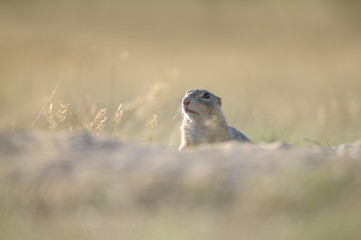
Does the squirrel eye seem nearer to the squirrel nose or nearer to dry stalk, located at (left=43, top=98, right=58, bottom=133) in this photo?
the squirrel nose

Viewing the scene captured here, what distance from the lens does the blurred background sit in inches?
305

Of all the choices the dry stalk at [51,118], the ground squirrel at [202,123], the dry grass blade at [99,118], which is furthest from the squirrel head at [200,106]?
the dry stalk at [51,118]

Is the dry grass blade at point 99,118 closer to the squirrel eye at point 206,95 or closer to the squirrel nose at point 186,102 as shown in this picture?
the squirrel nose at point 186,102

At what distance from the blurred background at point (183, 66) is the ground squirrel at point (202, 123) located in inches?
14.3

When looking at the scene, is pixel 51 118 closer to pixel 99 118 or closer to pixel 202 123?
pixel 99 118

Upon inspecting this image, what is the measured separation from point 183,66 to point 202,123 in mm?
9301

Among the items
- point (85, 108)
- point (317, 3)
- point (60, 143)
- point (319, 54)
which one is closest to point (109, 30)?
point (319, 54)

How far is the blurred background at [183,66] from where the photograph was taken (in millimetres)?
7734

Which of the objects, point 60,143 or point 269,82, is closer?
point 60,143

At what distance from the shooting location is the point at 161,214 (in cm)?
297

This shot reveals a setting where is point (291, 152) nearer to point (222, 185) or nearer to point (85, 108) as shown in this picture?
point (222, 185)

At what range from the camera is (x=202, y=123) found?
6.77 metres

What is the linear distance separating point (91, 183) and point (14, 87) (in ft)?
26.0

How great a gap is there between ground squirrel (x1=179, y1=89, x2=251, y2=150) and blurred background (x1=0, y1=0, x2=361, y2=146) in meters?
0.36
